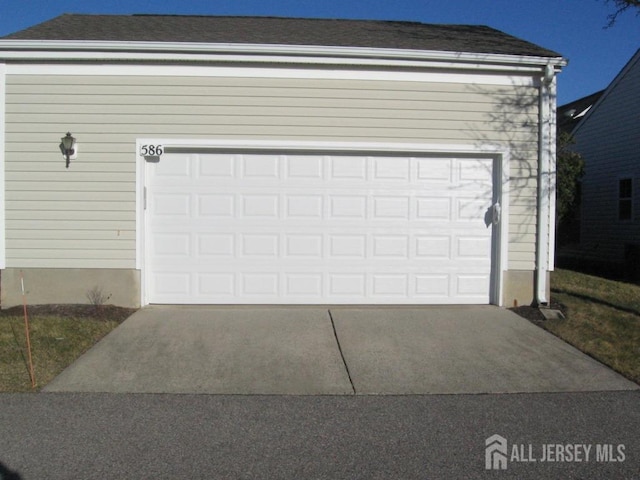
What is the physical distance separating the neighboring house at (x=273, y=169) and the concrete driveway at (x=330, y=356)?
2.28 feet

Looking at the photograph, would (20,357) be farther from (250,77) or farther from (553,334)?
(553,334)

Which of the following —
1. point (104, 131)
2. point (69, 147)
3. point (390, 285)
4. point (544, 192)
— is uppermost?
point (104, 131)

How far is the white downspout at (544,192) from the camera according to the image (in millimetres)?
8273

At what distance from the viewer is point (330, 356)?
613 centimetres

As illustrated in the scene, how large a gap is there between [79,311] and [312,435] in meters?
4.76

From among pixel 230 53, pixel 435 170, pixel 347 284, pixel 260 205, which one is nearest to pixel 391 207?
pixel 435 170

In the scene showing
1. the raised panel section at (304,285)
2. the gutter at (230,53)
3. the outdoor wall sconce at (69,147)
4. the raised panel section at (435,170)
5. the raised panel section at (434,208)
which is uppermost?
the gutter at (230,53)

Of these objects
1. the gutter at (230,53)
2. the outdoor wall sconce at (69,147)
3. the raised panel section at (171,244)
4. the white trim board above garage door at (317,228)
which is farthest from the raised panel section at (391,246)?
the outdoor wall sconce at (69,147)

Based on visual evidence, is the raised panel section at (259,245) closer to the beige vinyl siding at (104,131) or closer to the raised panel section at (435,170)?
the beige vinyl siding at (104,131)

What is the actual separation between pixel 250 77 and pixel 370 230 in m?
2.83

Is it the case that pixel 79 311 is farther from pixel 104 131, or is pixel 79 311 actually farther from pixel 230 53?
pixel 230 53

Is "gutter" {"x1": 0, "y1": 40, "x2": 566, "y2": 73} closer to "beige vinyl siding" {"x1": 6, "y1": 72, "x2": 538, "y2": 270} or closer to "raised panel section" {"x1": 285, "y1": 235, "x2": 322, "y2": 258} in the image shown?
"beige vinyl siding" {"x1": 6, "y1": 72, "x2": 538, "y2": 270}

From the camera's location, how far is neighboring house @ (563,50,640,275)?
15336 millimetres

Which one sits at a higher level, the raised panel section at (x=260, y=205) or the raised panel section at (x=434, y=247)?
the raised panel section at (x=260, y=205)
